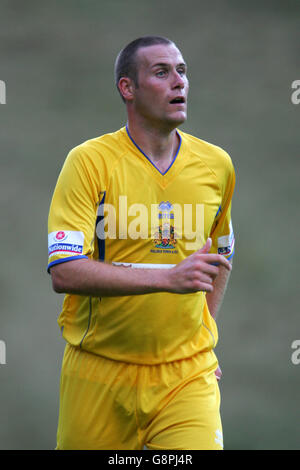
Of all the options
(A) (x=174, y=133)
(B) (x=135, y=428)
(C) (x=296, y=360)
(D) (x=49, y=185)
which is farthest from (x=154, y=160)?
(D) (x=49, y=185)

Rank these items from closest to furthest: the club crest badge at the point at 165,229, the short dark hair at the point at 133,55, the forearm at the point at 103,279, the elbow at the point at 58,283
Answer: the forearm at the point at 103,279
the elbow at the point at 58,283
the club crest badge at the point at 165,229
the short dark hair at the point at 133,55

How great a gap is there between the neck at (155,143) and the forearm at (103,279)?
0.62m

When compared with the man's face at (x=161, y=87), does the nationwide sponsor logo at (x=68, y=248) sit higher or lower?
lower

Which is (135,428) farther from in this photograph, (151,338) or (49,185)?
(49,185)

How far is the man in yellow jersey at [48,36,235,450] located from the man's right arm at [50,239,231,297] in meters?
0.06

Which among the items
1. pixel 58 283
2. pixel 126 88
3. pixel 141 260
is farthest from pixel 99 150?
pixel 58 283

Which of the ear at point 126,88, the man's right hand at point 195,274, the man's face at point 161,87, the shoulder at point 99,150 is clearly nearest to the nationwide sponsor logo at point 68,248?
the shoulder at point 99,150

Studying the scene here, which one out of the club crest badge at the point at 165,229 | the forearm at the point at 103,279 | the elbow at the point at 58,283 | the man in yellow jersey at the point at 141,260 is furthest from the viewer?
the club crest badge at the point at 165,229

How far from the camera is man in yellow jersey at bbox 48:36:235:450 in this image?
3152 mm

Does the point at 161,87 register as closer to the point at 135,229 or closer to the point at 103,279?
the point at 135,229

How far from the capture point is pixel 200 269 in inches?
106

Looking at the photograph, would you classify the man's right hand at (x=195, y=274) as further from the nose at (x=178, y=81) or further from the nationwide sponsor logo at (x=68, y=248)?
the nose at (x=178, y=81)

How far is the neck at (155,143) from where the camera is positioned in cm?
338

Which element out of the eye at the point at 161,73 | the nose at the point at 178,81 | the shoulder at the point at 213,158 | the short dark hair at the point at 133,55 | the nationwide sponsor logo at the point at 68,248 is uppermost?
the short dark hair at the point at 133,55
